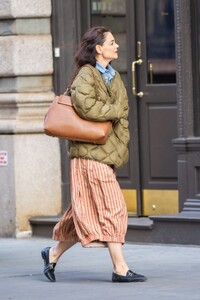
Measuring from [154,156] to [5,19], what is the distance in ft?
7.06

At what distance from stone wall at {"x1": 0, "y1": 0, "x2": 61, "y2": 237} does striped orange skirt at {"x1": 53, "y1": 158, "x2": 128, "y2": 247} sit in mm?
3617

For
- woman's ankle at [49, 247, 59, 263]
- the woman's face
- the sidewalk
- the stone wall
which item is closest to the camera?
the sidewalk

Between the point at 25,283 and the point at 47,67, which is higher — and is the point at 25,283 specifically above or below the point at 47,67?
below

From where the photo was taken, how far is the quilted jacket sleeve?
29.4ft

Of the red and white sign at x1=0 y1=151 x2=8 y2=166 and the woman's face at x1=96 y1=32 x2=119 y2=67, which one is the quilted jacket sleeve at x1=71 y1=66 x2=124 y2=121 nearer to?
the woman's face at x1=96 y1=32 x2=119 y2=67

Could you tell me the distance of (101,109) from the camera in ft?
29.5

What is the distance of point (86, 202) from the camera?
29.9 ft

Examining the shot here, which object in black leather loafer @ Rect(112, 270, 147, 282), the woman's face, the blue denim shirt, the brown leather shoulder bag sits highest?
the woman's face

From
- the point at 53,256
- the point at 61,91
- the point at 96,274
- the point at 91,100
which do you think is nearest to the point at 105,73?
the point at 91,100

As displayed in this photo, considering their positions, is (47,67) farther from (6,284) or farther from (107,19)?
(6,284)

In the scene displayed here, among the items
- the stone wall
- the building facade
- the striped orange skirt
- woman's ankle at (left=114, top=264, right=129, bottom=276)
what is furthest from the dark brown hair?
the stone wall

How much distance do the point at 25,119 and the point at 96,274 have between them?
3373 millimetres

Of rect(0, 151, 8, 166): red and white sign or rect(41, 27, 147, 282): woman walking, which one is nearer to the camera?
rect(41, 27, 147, 282): woman walking

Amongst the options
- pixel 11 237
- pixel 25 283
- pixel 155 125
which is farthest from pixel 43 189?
pixel 25 283
